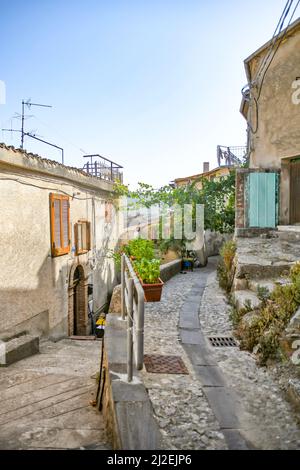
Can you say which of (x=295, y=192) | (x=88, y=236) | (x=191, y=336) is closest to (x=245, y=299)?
(x=191, y=336)

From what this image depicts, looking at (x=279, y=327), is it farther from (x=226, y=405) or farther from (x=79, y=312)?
(x=79, y=312)

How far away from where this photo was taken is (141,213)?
1534cm

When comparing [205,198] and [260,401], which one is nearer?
[260,401]

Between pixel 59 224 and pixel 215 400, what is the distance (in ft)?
23.6

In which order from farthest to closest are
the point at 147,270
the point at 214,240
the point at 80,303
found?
the point at 214,240, the point at 80,303, the point at 147,270

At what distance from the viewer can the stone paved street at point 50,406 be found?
10.7 feet

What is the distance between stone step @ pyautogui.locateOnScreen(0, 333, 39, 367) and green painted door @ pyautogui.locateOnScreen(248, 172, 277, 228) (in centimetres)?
707

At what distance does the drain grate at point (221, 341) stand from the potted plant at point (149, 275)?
201cm

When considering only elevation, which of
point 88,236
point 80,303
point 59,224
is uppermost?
point 59,224

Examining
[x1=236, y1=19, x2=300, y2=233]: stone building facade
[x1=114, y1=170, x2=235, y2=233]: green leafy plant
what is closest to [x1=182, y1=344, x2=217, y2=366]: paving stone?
[x1=236, y1=19, x2=300, y2=233]: stone building facade

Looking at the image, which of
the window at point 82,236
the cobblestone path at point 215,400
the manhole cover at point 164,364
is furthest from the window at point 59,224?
the manhole cover at point 164,364

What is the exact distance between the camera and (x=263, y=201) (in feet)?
35.2

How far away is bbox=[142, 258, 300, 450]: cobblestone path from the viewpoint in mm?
2764

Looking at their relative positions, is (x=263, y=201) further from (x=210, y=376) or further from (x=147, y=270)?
(x=210, y=376)
